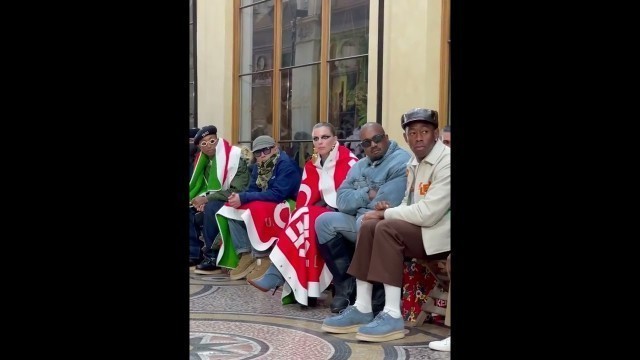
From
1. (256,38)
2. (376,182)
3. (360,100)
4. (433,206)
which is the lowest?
(433,206)

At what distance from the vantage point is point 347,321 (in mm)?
4578

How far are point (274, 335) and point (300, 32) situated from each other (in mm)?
4421

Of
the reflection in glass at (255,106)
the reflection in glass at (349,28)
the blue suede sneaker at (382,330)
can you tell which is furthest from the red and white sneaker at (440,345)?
the reflection in glass at (255,106)

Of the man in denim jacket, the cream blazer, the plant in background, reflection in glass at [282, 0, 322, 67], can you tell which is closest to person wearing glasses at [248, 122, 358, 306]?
the man in denim jacket

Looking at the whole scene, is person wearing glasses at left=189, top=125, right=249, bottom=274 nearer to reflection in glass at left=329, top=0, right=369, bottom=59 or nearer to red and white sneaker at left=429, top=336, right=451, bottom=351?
reflection in glass at left=329, top=0, right=369, bottom=59

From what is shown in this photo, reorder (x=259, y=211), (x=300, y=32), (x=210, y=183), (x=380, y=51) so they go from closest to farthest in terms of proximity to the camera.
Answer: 1. (x=259, y=211)
2. (x=380, y=51)
3. (x=210, y=183)
4. (x=300, y=32)

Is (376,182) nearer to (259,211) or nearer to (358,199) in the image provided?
(358,199)

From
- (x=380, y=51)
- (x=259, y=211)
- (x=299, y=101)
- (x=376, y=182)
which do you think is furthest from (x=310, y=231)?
(x=299, y=101)

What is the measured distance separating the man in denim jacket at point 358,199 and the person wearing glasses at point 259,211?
111cm

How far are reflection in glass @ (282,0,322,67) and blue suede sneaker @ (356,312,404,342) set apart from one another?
412 centimetres

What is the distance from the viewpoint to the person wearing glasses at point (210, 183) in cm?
691
